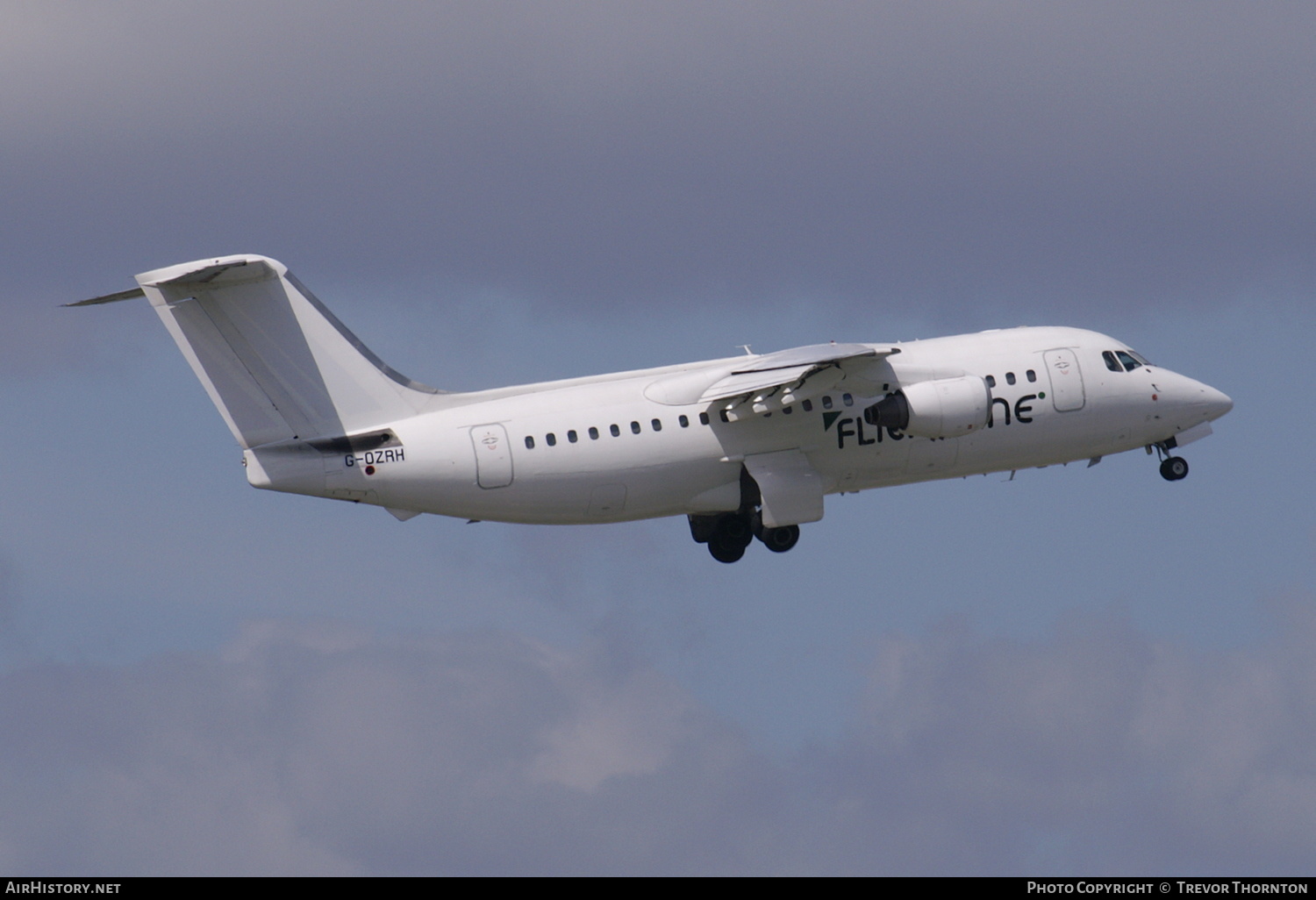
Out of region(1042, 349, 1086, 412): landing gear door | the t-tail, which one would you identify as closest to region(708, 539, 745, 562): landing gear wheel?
region(1042, 349, 1086, 412): landing gear door

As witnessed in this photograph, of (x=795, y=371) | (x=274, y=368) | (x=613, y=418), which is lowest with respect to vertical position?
(x=613, y=418)

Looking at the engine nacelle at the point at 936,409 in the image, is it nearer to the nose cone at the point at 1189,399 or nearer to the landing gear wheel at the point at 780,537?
the landing gear wheel at the point at 780,537

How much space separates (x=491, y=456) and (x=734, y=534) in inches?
236

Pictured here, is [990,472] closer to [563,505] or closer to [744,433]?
[744,433]

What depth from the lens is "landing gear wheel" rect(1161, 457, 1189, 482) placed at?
143 ft

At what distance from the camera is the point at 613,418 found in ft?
128

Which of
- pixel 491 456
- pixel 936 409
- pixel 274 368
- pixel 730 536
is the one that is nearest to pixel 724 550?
pixel 730 536

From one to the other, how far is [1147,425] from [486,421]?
13147mm

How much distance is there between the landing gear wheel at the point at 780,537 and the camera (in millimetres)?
41344

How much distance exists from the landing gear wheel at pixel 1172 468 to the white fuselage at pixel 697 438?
116 cm

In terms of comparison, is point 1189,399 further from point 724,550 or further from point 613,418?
point 613,418

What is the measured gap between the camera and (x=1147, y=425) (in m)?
42.7

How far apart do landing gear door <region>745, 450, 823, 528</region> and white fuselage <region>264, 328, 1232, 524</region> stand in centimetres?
19

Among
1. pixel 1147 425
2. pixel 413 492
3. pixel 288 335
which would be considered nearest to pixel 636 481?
pixel 413 492
